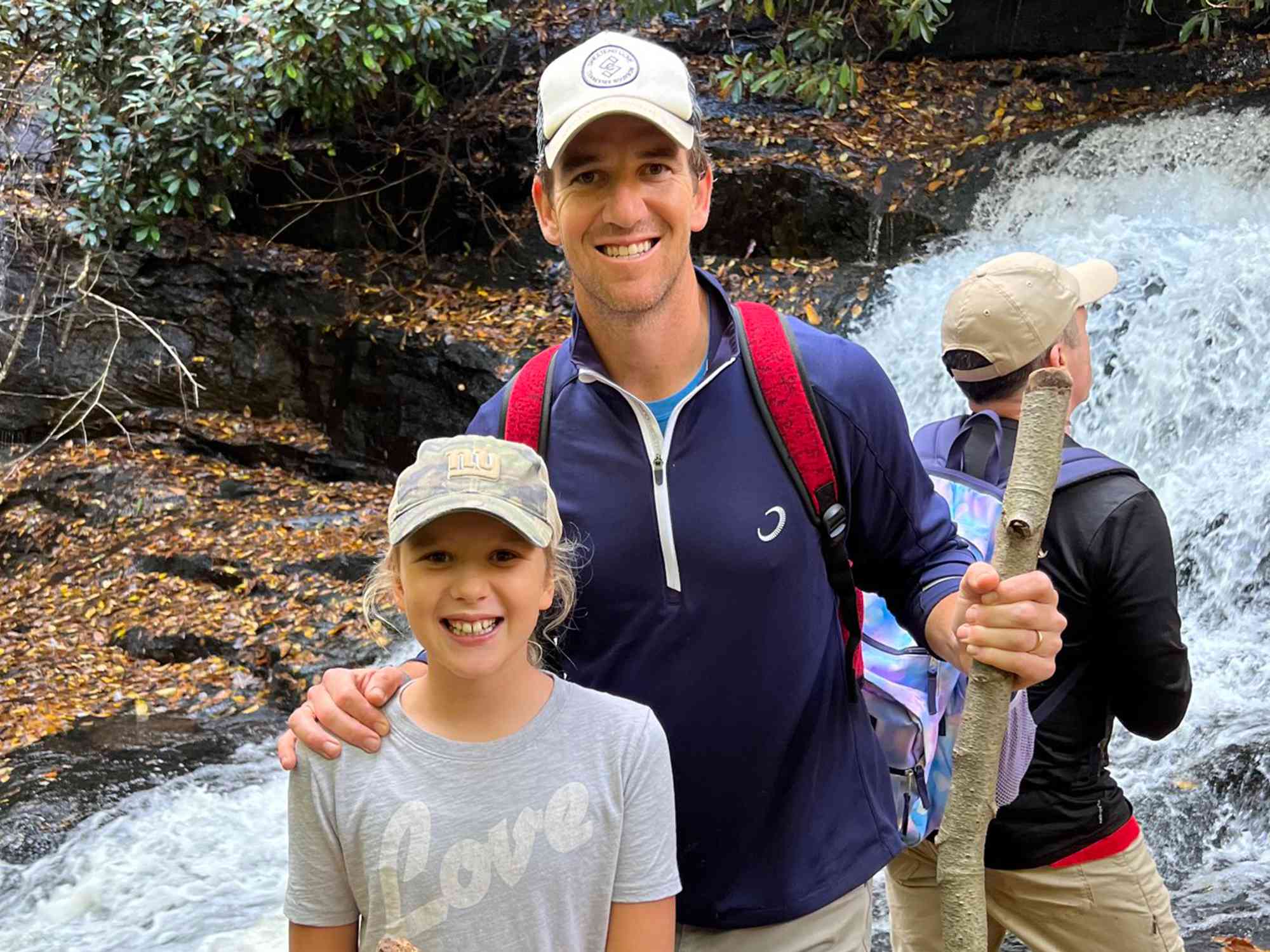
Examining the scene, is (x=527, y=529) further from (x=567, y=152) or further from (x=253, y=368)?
(x=253, y=368)

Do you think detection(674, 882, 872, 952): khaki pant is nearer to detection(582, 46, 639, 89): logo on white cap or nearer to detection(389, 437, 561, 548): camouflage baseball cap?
detection(389, 437, 561, 548): camouflage baseball cap

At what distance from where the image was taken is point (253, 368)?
11297mm

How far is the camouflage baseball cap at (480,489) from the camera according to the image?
6.43 ft

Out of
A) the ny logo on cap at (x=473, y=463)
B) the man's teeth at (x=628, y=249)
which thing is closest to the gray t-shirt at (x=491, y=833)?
the ny logo on cap at (x=473, y=463)

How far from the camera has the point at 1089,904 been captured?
2.78 meters

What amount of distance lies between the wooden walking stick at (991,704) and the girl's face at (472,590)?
0.72 meters

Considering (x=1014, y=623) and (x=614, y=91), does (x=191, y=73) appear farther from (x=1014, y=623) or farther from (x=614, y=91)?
(x=1014, y=623)

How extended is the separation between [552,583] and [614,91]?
0.83 metres

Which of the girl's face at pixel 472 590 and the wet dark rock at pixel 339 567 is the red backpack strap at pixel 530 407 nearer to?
the girl's face at pixel 472 590

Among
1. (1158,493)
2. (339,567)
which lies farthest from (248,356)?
(1158,493)

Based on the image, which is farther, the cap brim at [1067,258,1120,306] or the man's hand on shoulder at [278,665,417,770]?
the cap brim at [1067,258,1120,306]

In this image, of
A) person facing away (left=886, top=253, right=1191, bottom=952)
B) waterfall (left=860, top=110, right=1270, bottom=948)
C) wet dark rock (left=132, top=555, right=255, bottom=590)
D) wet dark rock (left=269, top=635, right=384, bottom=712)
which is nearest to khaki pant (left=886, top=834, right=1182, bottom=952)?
person facing away (left=886, top=253, right=1191, bottom=952)

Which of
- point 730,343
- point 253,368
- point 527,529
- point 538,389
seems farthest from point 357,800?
point 253,368

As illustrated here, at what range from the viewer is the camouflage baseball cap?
1960 mm
